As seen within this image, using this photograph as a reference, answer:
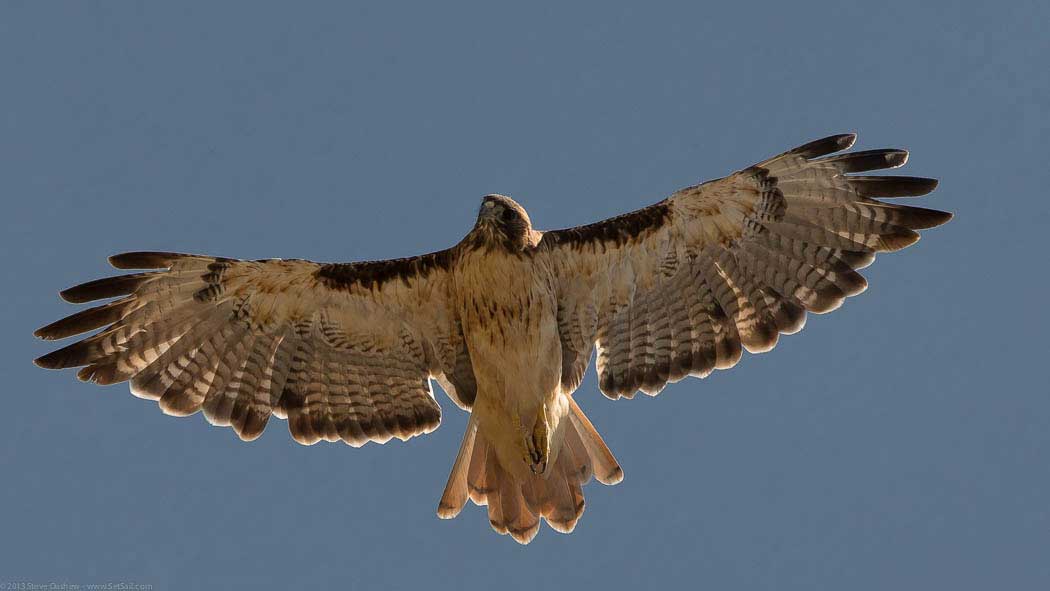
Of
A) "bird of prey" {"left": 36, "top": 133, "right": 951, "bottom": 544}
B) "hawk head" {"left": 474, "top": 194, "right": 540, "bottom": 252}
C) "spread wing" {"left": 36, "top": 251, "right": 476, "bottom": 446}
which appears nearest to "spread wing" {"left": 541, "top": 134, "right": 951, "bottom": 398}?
"bird of prey" {"left": 36, "top": 133, "right": 951, "bottom": 544}

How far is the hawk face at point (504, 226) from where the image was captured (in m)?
12.3

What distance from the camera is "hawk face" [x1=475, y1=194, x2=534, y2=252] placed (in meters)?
12.3

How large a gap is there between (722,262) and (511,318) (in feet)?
6.24

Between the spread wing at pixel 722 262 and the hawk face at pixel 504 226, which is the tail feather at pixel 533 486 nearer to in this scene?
the spread wing at pixel 722 262

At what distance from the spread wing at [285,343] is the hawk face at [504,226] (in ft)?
1.75

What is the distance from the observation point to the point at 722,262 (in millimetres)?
13000

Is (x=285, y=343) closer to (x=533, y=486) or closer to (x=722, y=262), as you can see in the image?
(x=533, y=486)

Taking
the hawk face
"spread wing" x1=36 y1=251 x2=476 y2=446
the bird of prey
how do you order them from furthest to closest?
"spread wing" x1=36 y1=251 x2=476 y2=446
the bird of prey
the hawk face

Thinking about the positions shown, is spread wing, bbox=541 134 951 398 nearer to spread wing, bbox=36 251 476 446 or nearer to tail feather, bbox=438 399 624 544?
tail feather, bbox=438 399 624 544

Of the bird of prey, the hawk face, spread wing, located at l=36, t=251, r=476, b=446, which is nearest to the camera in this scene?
the hawk face

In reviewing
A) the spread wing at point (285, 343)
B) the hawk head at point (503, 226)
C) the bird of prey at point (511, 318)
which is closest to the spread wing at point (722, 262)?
the bird of prey at point (511, 318)

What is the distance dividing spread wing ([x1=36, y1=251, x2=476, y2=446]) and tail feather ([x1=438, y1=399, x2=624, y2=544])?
2.10 ft

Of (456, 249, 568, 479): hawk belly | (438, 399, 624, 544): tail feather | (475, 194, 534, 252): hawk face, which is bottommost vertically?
(438, 399, 624, 544): tail feather

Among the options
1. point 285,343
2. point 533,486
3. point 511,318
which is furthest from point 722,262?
point 285,343
